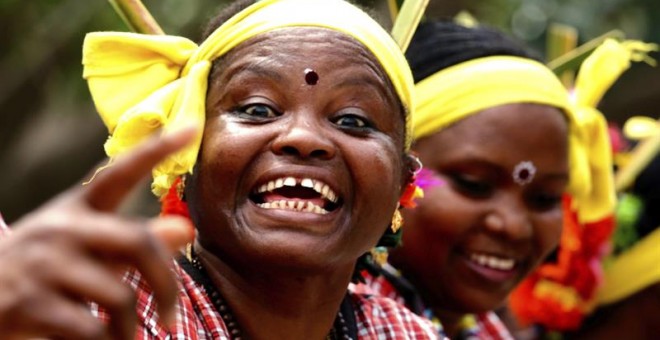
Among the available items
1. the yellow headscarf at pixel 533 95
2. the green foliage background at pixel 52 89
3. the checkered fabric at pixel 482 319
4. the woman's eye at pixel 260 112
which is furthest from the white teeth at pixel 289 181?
the green foliage background at pixel 52 89

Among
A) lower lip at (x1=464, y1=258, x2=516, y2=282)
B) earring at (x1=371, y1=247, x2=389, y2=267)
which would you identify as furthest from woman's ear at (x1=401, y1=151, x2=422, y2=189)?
lower lip at (x1=464, y1=258, x2=516, y2=282)

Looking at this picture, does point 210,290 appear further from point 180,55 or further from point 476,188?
point 476,188

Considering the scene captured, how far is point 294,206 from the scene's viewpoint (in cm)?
274

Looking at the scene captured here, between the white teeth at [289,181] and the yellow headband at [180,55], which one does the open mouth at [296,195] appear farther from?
the yellow headband at [180,55]

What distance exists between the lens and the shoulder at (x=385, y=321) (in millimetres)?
3250

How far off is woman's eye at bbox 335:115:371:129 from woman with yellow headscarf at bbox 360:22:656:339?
2.97ft

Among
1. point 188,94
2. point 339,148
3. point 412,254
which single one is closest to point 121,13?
point 188,94

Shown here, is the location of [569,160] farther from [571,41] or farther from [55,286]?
[55,286]

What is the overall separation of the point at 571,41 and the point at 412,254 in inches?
55.1

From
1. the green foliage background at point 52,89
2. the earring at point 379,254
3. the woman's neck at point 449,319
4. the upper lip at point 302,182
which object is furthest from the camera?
the green foliage background at point 52,89

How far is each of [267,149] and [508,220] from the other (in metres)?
1.31

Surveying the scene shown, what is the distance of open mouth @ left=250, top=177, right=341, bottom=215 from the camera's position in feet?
8.99

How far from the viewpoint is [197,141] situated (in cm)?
281

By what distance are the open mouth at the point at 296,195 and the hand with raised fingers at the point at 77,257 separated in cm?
104
